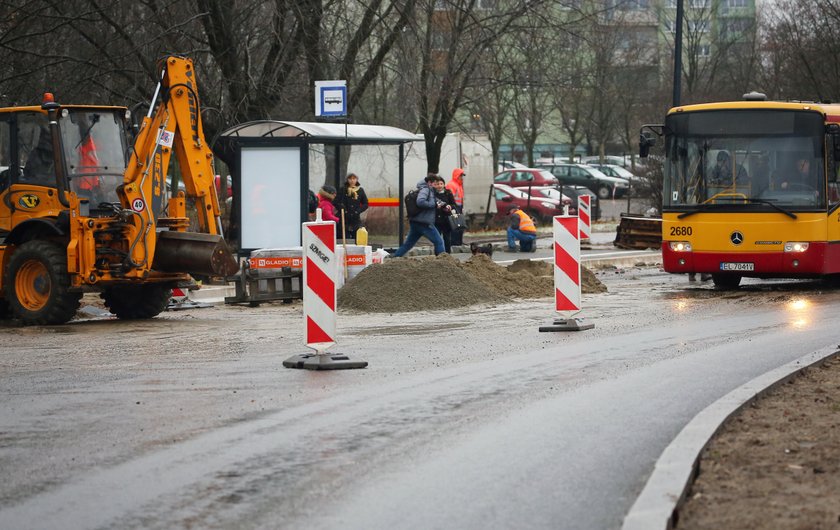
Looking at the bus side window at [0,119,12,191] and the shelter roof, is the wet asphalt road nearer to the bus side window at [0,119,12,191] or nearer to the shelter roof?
the bus side window at [0,119,12,191]

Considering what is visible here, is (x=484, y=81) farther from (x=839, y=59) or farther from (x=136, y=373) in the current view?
(x=136, y=373)

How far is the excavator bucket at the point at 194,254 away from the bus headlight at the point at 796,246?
8.39 m

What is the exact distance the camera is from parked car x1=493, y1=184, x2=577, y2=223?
46.0m

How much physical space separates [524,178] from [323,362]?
42.0 meters

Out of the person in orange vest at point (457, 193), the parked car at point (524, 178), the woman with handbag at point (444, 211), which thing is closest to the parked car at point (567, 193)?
the parked car at point (524, 178)

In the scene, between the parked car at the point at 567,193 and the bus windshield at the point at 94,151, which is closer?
the bus windshield at the point at 94,151

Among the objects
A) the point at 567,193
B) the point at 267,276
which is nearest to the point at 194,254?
the point at 267,276

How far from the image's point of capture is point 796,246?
818 inches

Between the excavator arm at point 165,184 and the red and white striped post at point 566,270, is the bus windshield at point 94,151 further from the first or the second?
the red and white striped post at point 566,270

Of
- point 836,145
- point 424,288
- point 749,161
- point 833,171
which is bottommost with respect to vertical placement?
point 424,288

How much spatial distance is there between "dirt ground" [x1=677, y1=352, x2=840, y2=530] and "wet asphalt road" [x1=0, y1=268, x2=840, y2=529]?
381mm

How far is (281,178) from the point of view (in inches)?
952

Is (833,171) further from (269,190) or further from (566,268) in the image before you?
(269,190)

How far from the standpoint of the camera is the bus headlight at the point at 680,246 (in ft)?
70.3
